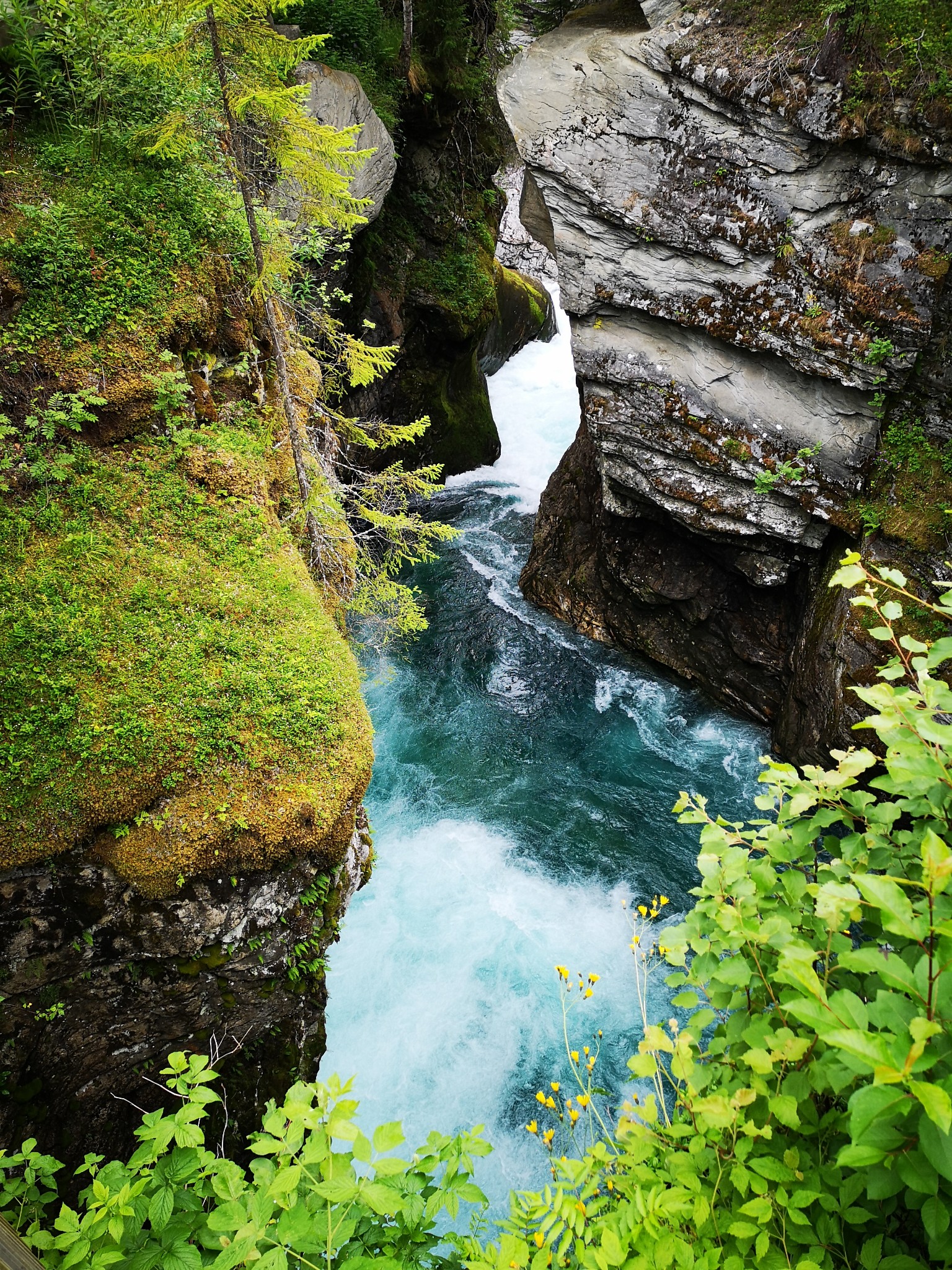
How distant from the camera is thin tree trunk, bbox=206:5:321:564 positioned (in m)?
4.88

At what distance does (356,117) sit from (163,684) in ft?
29.9

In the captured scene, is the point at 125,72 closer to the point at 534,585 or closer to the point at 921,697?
the point at 921,697

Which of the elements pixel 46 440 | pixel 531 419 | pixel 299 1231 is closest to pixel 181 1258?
pixel 299 1231

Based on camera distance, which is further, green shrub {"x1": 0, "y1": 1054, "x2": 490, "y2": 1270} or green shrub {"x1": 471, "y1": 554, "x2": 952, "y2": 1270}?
green shrub {"x1": 0, "y1": 1054, "x2": 490, "y2": 1270}

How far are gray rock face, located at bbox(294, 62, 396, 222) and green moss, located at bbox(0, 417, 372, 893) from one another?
17.7 ft

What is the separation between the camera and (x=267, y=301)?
5.90 meters

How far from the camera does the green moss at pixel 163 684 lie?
4.14m

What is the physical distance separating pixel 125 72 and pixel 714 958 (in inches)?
325

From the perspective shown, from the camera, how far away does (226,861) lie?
14.0ft

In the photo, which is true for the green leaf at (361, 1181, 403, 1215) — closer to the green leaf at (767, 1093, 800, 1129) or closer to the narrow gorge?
the narrow gorge

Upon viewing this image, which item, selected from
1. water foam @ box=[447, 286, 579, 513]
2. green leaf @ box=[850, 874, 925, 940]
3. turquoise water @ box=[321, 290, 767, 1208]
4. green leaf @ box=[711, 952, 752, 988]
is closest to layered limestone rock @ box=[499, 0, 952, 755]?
turquoise water @ box=[321, 290, 767, 1208]

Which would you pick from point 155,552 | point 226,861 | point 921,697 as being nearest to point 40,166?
point 155,552

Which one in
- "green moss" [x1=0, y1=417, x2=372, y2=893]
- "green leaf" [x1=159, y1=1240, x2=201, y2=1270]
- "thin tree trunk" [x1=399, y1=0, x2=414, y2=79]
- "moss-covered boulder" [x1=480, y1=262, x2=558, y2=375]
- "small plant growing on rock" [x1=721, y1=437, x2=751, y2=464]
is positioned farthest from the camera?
"moss-covered boulder" [x1=480, y1=262, x2=558, y2=375]

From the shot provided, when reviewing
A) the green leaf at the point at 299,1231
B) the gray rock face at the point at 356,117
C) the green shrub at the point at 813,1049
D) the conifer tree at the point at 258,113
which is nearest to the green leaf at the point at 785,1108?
the green shrub at the point at 813,1049
